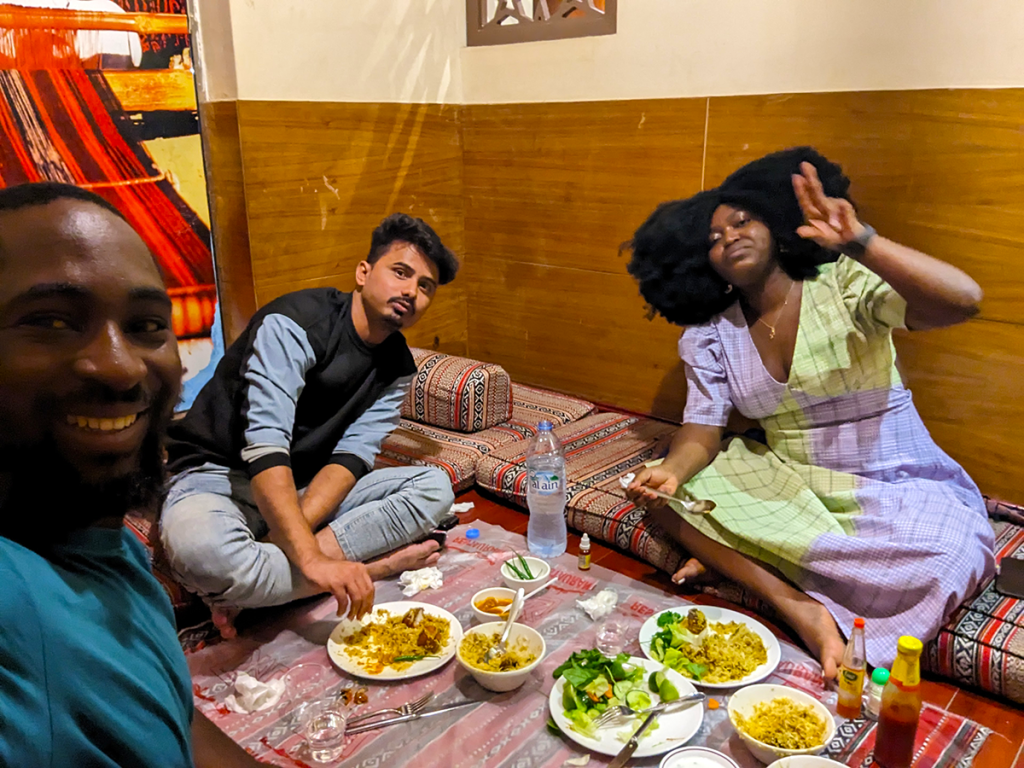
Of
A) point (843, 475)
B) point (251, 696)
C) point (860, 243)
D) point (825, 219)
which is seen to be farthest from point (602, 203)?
point (251, 696)

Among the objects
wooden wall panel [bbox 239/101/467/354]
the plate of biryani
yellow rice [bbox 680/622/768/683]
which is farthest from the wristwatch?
wooden wall panel [bbox 239/101/467/354]

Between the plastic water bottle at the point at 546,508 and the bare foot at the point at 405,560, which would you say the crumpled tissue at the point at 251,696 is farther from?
the plastic water bottle at the point at 546,508

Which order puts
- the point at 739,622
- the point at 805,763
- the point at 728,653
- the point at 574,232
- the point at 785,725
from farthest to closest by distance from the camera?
1. the point at 574,232
2. the point at 739,622
3. the point at 728,653
4. the point at 785,725
5. the point at 805,763

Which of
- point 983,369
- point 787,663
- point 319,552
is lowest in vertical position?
point 787,663

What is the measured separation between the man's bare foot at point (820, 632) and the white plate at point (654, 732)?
13.3 inches

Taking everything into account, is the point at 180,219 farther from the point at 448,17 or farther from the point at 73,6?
the point at 448,17

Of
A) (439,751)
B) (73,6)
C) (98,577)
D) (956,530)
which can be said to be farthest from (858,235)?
(73,6)

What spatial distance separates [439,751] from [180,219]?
187cm

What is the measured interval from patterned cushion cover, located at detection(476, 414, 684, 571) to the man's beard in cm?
152

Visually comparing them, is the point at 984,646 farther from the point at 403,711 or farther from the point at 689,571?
the point at 403,711

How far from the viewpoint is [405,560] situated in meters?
1.90

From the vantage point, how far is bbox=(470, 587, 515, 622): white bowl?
5.36ft

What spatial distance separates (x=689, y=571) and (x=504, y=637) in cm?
58

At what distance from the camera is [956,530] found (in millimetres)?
1626
